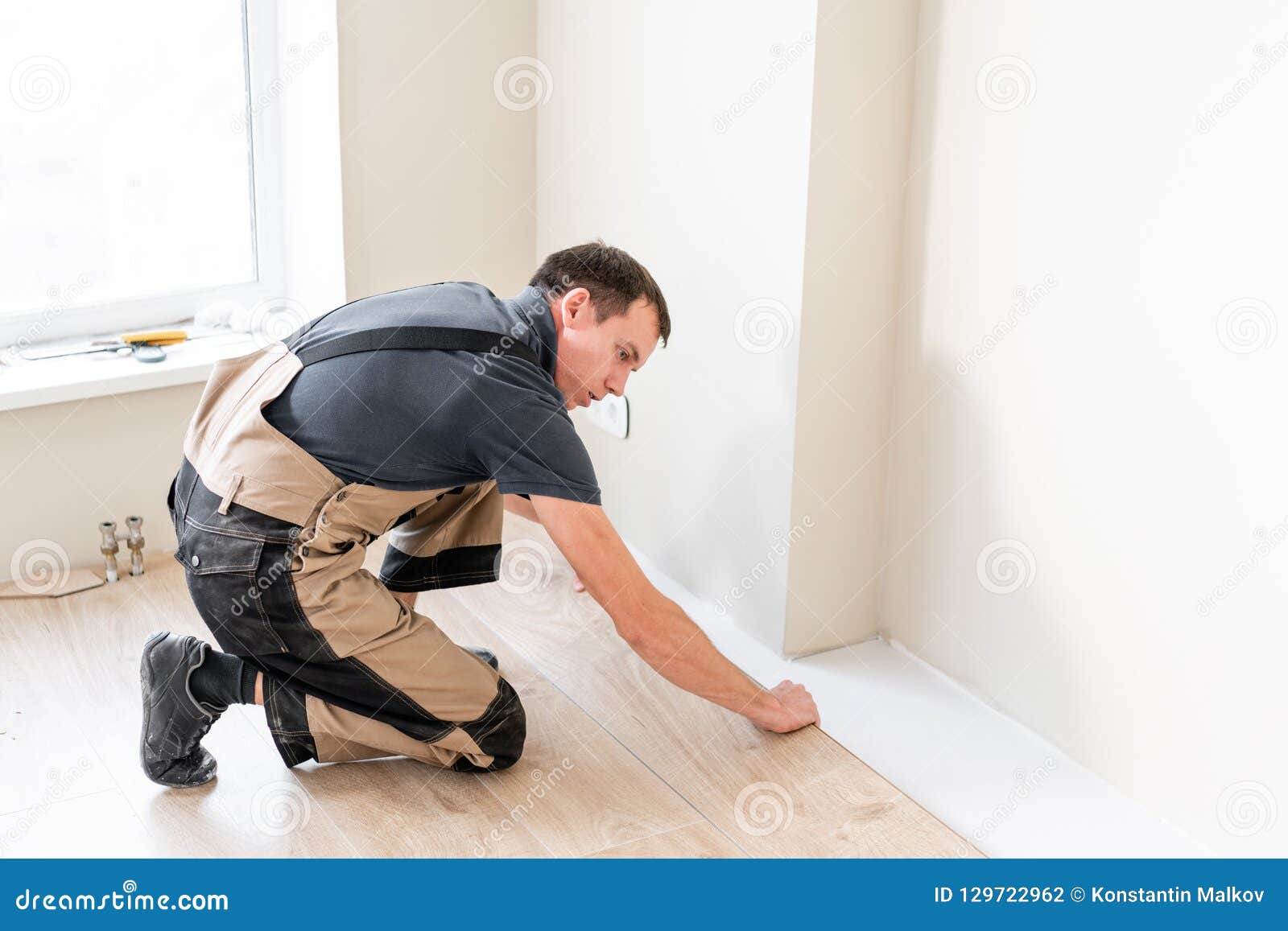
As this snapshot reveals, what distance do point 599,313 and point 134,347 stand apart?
1.24 m

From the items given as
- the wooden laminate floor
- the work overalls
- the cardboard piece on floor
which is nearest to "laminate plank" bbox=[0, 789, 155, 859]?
the wooden laminate floor

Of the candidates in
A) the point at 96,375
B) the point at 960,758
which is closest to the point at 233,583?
the point at 96,375

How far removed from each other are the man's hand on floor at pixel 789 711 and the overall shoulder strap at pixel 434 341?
2.18ft

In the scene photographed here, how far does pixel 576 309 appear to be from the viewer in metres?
A: 2.00

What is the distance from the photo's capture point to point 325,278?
113 inches

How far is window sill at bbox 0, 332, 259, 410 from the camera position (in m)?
2.61

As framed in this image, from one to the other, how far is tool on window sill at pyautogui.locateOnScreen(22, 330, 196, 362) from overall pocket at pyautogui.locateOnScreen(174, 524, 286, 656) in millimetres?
883

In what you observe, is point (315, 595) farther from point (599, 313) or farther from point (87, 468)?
point (87, 468)

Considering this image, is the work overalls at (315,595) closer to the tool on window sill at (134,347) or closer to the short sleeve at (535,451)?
the short sleeve at (535,451)

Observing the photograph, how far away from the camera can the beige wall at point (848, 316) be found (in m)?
2.17

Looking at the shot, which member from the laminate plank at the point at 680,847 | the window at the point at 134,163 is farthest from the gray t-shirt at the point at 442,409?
the window at the point at 134,163
